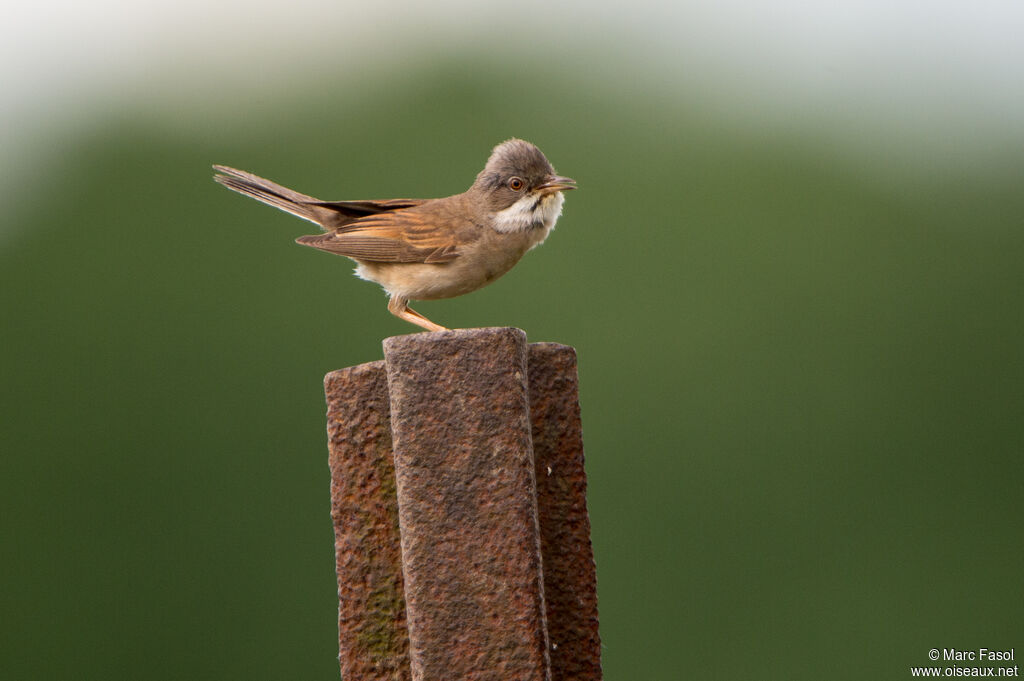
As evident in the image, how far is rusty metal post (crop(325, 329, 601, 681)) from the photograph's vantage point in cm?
313

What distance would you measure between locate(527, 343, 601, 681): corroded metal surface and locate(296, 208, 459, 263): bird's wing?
2323 mm

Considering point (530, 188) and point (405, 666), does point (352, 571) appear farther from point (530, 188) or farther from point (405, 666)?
point (530, 188)

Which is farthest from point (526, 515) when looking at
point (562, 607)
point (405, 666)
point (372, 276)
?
point (372, 276)

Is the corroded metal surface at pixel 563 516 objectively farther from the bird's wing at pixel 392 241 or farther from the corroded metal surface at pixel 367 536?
the bird's wing at pixel 392 241

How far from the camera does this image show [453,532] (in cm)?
316

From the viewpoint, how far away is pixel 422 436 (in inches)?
126

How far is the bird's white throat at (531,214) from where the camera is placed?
5.80 meters

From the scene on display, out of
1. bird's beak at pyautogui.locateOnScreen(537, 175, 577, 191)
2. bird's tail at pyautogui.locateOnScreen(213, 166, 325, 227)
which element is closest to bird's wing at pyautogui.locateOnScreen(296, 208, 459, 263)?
bird's tail at pyautogui.locateOnScreen(213, 166, 325, 227)

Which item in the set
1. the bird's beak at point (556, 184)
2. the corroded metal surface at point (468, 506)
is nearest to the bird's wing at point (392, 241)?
the bird's beak at point (556, 184)

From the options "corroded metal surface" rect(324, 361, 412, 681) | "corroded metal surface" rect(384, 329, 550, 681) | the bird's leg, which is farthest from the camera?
the bird's leg

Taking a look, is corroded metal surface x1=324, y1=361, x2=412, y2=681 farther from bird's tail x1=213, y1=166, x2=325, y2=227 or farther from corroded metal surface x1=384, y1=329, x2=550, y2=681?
bird's tail x1=213, y1=166, x2=325, y2=227

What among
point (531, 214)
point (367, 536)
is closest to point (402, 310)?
point (531, 214)

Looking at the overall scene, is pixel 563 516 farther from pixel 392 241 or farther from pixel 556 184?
pixel 556 184

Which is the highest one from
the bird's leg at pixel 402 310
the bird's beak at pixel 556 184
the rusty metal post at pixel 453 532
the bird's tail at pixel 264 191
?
the bird's tail at pixel 264 191
